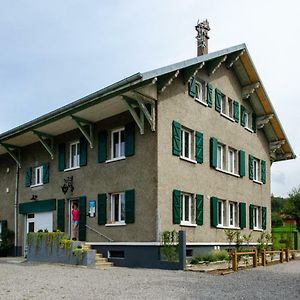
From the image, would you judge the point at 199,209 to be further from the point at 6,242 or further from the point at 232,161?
the point at 6,242

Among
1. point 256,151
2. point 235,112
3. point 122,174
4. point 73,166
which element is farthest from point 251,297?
point 256,151

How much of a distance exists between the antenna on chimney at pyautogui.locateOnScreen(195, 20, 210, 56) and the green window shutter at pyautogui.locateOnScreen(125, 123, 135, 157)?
290 inches

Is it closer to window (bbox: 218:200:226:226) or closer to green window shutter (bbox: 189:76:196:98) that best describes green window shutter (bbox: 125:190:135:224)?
green window shutter (bbox: 189:76:196:98)

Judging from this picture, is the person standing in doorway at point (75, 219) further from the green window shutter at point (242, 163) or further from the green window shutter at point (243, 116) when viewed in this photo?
the green window shutter at point (243, 116)

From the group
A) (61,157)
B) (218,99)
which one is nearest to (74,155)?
(61,157)

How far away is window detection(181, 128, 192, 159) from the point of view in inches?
785

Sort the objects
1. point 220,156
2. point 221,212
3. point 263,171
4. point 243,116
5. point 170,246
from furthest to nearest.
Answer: point 263,171
point 243,116
point 220,156
point 221,212
point 170,246

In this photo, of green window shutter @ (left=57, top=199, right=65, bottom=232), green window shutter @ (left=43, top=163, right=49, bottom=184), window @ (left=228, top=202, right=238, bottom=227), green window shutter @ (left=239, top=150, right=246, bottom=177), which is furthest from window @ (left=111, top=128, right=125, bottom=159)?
green window shutter @ (left=239, top=150, right=246, bottom=177)

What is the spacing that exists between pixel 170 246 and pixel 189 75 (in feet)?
22.3

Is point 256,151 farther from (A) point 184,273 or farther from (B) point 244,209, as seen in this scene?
(A) point 184,273

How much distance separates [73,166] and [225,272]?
29.6 feet

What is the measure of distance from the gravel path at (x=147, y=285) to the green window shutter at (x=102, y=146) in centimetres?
578

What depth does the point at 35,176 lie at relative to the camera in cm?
2480

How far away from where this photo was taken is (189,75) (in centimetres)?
1981
